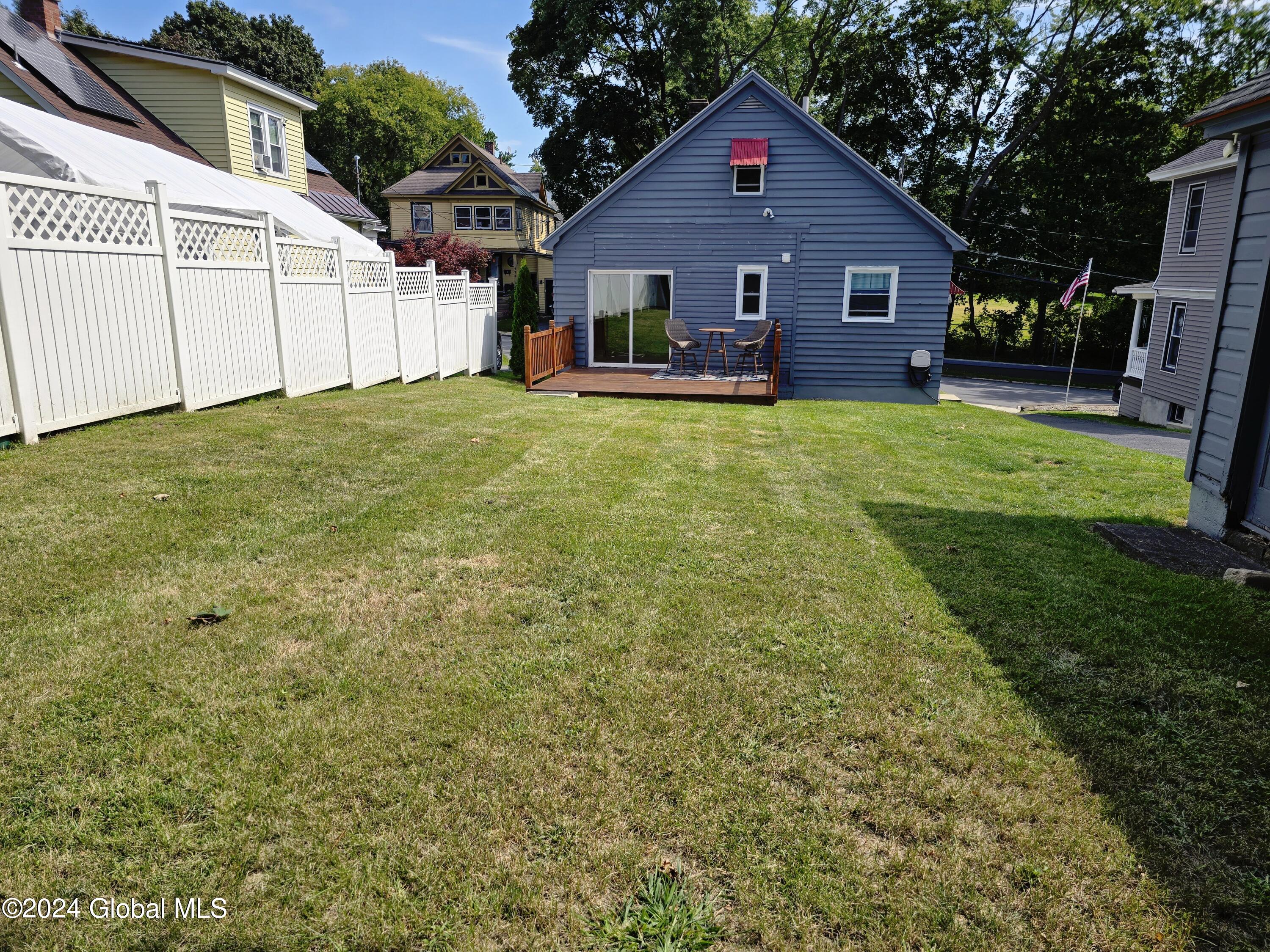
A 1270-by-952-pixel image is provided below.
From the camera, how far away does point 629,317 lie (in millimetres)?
16375

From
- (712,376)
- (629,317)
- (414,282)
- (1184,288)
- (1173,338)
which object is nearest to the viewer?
(414,282)

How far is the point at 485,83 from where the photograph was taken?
181 ft

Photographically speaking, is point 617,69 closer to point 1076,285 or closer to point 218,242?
point 1076,285

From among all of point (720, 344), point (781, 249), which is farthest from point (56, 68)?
point (781, 249)

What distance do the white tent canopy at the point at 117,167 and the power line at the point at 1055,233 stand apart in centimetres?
2905

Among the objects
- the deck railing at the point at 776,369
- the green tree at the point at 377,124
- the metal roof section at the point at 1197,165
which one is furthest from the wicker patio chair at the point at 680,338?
the green tree at the point at 377,124

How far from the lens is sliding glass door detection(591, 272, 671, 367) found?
1636 centimetres

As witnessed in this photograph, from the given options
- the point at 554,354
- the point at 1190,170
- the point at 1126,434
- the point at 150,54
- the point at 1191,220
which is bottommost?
the point at 1126,434

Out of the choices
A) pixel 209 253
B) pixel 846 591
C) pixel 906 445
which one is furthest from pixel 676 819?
pixel 209 253

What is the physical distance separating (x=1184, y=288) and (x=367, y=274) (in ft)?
61.7

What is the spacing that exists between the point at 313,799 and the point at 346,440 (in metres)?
4.68

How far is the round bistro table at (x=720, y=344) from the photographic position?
48.6 ft

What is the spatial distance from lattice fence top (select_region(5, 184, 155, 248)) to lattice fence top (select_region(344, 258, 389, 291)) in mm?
3775

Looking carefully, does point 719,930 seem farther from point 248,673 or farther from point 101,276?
point 101,276
